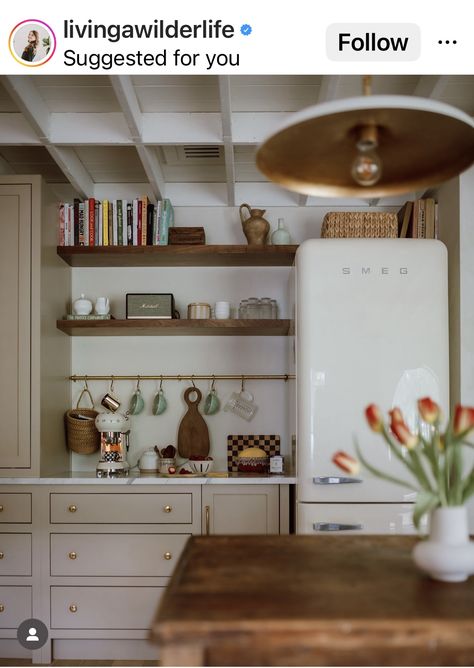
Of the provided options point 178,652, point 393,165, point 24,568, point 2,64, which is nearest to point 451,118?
point 393,165

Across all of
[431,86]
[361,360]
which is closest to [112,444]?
[361,360]

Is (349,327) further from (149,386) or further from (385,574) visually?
(385,574)

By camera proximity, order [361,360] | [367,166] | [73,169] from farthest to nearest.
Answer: [73,169] → [361,360] → [367,166]

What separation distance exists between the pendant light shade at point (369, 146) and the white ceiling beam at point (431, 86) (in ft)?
4.07

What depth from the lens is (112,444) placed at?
13.1 feet

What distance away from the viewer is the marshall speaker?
4.09m

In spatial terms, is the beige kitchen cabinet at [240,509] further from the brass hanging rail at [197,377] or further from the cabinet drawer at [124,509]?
the brass hanging rail at [197,377]

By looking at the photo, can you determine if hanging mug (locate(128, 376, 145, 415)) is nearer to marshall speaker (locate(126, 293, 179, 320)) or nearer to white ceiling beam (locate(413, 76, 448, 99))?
marshall speaker (locate(126, 293, 179, 320))

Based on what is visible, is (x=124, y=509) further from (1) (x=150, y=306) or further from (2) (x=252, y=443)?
(1) (x=150, y=306)

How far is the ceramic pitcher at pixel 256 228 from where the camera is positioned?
4070 millimetres

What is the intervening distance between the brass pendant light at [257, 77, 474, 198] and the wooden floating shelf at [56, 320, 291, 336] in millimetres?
2058

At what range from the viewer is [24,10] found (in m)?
2.20

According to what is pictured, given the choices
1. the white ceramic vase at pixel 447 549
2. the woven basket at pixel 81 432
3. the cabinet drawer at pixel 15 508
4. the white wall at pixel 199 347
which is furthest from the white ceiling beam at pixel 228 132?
the cabinet drawer at pixel 15 508

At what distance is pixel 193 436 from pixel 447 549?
8.85ft
